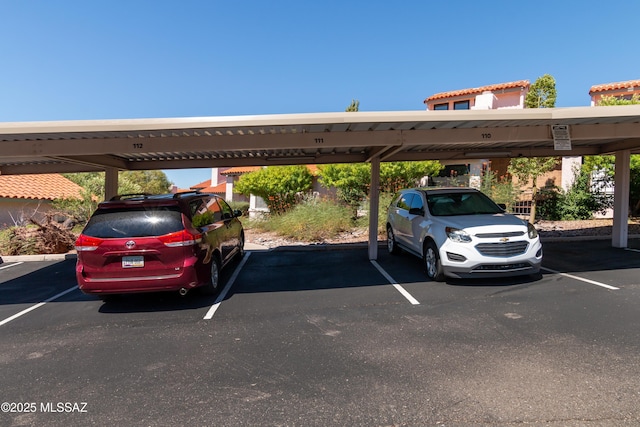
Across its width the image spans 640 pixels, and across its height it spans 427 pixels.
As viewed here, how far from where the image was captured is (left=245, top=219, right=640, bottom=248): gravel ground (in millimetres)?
11839

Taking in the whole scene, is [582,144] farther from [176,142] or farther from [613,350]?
[176,142]

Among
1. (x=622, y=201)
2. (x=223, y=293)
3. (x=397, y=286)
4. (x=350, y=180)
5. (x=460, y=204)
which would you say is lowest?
(x=223, y=293)

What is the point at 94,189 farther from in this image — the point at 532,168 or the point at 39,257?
the point at 532,168

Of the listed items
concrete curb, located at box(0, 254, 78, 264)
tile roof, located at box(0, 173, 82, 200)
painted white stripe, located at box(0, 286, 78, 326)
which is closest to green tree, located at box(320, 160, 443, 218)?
concrete curb, located at box(0, 254, 78, 264)

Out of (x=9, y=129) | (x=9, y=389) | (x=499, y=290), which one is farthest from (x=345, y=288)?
(x=9, y=129)

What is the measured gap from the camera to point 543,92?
16.9 metres

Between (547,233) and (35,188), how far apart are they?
901 inches

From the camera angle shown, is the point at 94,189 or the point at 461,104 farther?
the point at 461,104

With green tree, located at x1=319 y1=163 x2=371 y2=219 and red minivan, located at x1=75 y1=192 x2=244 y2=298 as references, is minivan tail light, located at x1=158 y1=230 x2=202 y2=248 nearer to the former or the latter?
red minivan, located at x1=75 y1=192 x2=244 y2=298

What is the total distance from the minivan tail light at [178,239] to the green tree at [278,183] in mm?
13501

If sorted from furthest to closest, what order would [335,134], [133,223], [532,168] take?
[532,168], [335,134], [133,223]

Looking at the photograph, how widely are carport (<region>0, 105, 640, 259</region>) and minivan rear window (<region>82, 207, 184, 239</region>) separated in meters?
1.30

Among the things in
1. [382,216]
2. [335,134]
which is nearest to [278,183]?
[382,216]

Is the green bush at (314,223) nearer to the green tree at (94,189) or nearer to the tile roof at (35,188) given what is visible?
the green tree at (94,189)
